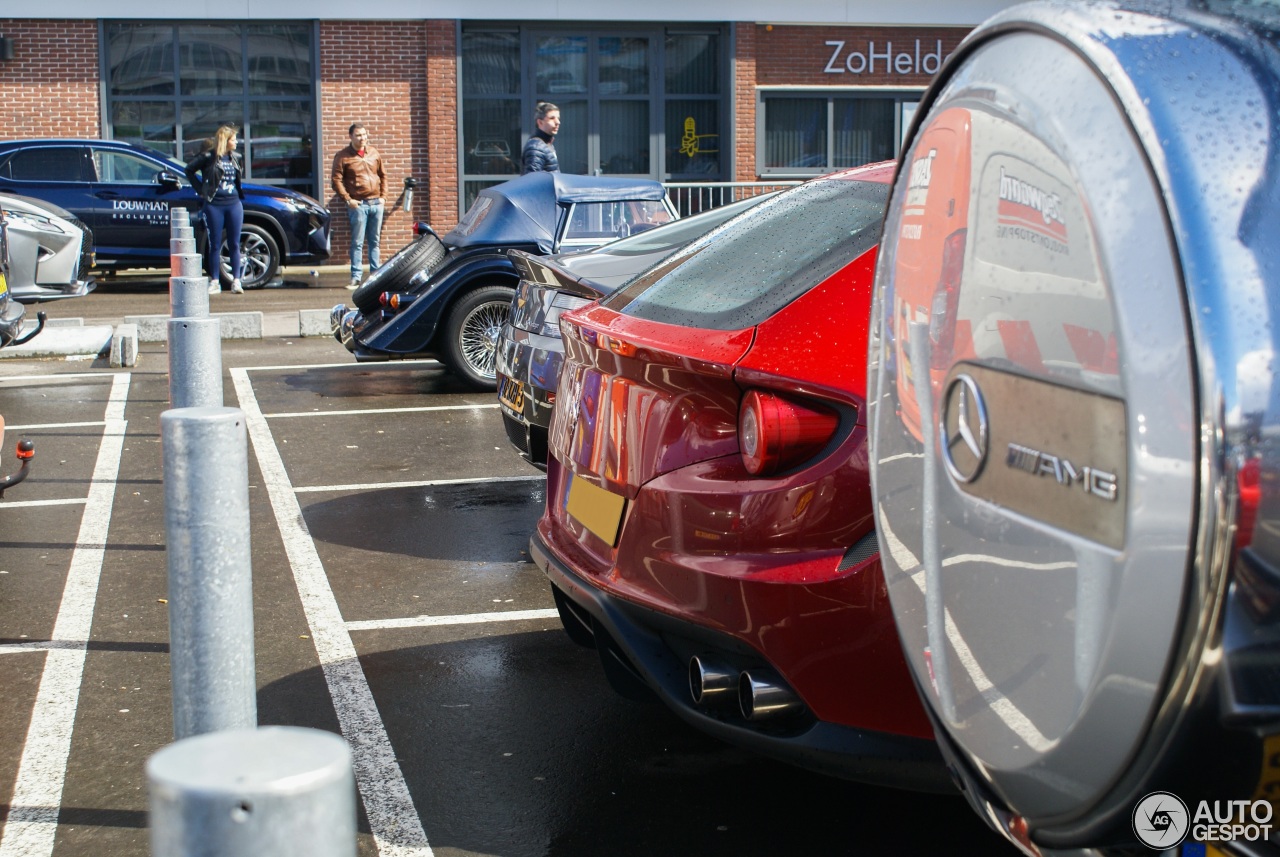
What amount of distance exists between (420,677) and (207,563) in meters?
2.19

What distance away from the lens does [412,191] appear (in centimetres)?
2150

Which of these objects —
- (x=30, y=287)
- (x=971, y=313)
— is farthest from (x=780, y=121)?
(x=971, y=313)

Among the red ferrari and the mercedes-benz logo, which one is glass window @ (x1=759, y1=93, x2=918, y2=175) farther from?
the mercedes-benz logo

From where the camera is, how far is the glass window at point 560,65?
72.4 ft

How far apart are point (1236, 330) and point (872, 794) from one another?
231 centimetres

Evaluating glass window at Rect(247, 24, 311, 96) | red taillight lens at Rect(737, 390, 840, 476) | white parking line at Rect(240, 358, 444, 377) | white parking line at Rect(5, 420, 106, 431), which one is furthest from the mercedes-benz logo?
glass window at Rect(247, 24, 311, 96)

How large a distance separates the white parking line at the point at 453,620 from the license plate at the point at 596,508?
4.33 ft

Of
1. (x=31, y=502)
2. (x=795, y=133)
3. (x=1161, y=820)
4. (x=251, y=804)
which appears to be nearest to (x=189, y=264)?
(x=31, y=502)

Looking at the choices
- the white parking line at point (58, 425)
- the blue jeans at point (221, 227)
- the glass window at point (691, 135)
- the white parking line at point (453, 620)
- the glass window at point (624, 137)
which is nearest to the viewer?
the white parking line at point (453, 620)

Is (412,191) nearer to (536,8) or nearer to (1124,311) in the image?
(536,8)

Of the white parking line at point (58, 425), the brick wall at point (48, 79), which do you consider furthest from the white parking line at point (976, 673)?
the brick wall at point (48, 79)

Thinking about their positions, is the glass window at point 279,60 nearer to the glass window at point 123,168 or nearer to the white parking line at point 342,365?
the glass window at point 123,168

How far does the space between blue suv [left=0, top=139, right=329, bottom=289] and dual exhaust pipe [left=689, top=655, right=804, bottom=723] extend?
14963 mm

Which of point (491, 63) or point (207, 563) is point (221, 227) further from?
point (207, 563)
